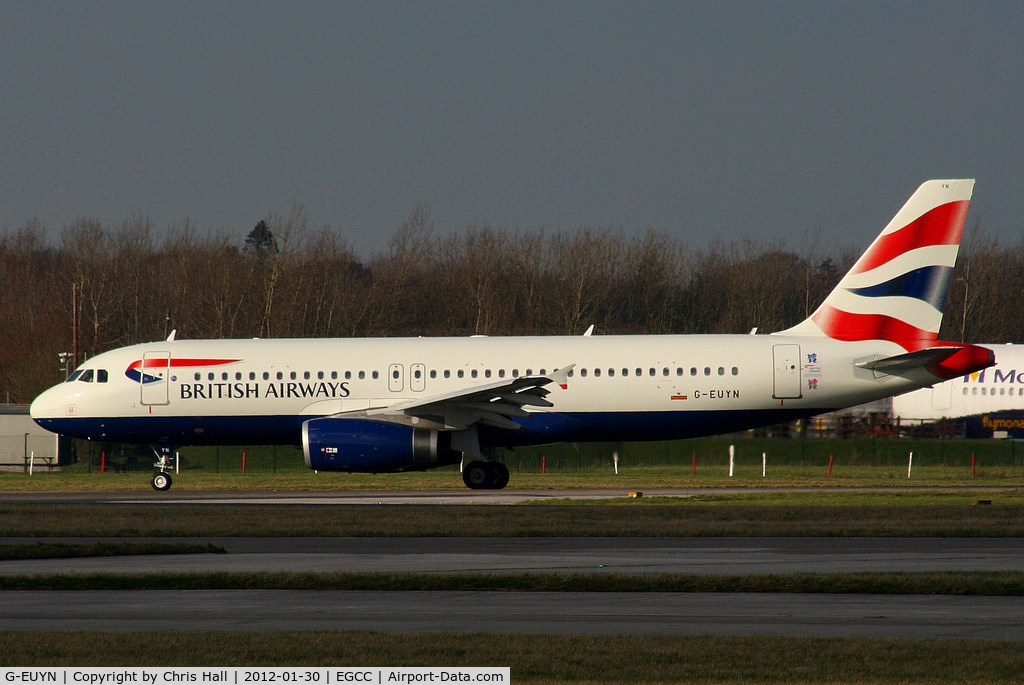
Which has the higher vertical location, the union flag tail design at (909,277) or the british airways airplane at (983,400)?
the union flag tail design at (909,277)

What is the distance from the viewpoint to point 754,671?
9.01 m

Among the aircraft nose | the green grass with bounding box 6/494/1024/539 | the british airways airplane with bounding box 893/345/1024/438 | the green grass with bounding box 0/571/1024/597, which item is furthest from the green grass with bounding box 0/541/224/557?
the british airways airplane with bounding box 893/345/1024/438

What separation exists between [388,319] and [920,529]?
60.4m

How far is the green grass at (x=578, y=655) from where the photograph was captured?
8898 mm

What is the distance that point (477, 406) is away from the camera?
28.2 m

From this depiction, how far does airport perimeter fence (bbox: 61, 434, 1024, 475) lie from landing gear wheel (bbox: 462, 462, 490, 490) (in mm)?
8899

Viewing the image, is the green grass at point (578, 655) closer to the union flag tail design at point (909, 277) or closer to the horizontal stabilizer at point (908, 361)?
the horizontal stabilizer at point (908, 361)

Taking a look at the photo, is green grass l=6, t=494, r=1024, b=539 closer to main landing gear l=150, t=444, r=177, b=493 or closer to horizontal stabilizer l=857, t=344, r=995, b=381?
horizontal stabilizer l=857, t=344, r=995, b=381

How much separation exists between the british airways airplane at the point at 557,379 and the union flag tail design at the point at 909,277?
0.11ft

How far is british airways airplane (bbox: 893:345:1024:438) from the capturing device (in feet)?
150

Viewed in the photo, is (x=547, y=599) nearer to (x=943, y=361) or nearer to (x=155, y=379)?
(x=943, y=361)

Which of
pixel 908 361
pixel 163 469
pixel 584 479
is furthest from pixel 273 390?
pixel 908 361

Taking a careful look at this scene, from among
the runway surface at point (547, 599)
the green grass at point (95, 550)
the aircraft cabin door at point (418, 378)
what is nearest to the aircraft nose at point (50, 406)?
the aircraft cabin door at point (418, 378)

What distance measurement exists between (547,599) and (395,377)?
1743 cm
